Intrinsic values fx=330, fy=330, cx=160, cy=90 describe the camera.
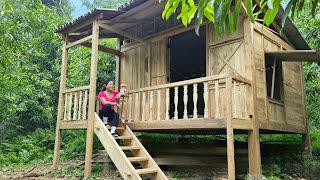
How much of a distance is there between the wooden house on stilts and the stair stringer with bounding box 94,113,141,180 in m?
0.02

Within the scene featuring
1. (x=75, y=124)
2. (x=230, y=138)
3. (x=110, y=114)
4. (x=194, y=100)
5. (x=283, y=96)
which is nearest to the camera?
(x=230, y=138)

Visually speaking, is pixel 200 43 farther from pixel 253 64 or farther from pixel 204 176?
pixel 204 176

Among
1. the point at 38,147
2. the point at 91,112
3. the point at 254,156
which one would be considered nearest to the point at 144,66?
the point at 91,112

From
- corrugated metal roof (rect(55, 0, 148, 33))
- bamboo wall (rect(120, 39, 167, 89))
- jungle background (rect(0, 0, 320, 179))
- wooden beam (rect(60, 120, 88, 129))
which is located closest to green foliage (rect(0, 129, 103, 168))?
jungle background (rect(0, 0, 320, 179))

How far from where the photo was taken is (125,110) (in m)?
8.98

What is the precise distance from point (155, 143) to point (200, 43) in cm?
390

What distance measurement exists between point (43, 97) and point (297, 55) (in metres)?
11.8

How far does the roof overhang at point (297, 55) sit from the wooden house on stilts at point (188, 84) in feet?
0.08

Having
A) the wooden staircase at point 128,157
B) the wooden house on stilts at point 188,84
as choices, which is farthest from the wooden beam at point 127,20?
the wooden staircase at point 128,157

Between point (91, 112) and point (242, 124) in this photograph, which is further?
point (91, 112)

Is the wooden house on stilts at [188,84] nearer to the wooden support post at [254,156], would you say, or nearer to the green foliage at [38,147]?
the wooden support post at [254,156]

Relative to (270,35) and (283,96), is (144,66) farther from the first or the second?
(283,96)

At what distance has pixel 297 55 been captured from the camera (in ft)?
28.2

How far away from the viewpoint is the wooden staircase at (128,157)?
663 centimetres
